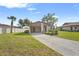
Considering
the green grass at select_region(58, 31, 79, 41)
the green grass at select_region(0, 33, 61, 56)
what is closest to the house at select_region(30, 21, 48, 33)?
the green grass at select_region(58, 31, 79, 41)

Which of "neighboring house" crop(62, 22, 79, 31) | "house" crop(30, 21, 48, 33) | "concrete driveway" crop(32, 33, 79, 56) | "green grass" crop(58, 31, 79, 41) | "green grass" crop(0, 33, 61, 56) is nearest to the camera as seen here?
"green grass" crop(0, 33, 61, 56)

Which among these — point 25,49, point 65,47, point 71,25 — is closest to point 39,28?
point 71,25

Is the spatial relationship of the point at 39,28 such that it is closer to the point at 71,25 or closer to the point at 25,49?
the point at 71,25

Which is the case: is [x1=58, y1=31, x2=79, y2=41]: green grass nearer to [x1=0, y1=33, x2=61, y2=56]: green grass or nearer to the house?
the house

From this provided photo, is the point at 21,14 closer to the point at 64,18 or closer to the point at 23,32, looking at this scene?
the point at 64,18

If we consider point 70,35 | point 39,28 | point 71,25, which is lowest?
point 70,35

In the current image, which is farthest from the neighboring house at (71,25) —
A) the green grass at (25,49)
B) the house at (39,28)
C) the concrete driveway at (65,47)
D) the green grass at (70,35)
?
the green grass at (25,49)

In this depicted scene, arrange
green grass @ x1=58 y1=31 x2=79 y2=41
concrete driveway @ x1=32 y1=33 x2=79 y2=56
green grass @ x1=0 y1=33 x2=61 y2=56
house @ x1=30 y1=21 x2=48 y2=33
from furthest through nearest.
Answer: house @ x1=30 y1=21 x2=48 y2=33
green grass @ x1=58 y1=31 x2=79 y2=41
concrete driveway @ x1=32 y1=33 x2=79 y2=56
green grass @ x1=0 y1=33 x2=61 y2=56

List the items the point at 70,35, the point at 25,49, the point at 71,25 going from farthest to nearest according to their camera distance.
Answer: the point at 71,25, the point at 70,35, the point at 25,49

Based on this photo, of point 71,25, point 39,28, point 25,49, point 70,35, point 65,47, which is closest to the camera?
point 25,49

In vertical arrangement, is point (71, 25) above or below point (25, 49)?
above

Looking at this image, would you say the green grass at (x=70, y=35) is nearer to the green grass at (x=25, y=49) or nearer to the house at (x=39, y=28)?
the house at (x=39, y=28)

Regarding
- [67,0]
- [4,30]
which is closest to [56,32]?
[4,30]

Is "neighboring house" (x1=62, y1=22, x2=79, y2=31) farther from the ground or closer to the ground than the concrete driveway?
farther from the ground
